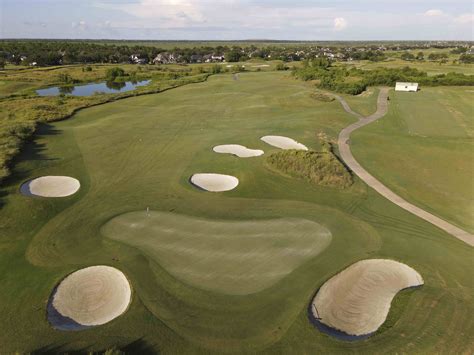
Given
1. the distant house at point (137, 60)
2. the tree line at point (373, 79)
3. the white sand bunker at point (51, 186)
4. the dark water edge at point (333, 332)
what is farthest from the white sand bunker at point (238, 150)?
the distant house at point (137, 60)

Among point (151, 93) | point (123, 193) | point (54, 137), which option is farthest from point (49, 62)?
point (123, 193)

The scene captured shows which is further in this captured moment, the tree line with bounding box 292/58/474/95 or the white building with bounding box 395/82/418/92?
the white building with bounding box 395/82/418/92

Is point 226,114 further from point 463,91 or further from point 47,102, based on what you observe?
point 463,91

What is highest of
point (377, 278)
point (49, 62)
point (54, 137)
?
point (49, 62)

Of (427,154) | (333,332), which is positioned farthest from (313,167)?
(333,332)

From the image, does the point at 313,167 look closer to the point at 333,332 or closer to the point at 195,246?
the point at 195,246

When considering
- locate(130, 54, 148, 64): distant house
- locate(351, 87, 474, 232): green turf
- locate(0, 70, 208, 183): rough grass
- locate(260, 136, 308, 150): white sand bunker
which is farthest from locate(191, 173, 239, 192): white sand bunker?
locate(130, 54, 148, 64): distant house

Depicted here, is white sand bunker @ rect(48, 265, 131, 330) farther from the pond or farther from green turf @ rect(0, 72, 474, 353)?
the pond
